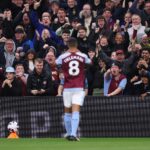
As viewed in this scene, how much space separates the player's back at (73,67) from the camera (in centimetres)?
1516

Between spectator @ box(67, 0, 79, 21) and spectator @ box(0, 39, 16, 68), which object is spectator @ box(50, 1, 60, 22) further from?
spectator @ box(0, 39, 16, 68)

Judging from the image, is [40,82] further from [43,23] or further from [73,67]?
[43,23]

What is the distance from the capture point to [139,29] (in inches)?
774

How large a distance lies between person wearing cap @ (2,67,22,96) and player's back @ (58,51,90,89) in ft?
11.2

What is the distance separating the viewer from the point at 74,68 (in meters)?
15.2

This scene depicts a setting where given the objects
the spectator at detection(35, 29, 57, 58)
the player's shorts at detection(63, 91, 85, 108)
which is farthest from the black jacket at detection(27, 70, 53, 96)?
the player's shorts at detection(63, 91, 85, 108)

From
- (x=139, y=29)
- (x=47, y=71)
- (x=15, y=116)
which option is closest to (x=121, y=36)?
(x=139, y=29)

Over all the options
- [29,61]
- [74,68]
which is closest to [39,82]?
[29,61]

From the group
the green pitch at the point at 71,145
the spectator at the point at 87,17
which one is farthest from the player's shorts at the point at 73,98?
the spectator at the point at 87,17

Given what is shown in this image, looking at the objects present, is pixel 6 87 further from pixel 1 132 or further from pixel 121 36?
pixel 121 36

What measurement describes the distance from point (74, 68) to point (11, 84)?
12.1 ft

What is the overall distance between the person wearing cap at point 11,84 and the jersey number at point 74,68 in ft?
11.6

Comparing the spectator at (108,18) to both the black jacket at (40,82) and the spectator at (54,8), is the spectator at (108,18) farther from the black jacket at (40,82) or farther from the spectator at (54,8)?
the black jacket at (40,82)

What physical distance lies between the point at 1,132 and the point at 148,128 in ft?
12.6
